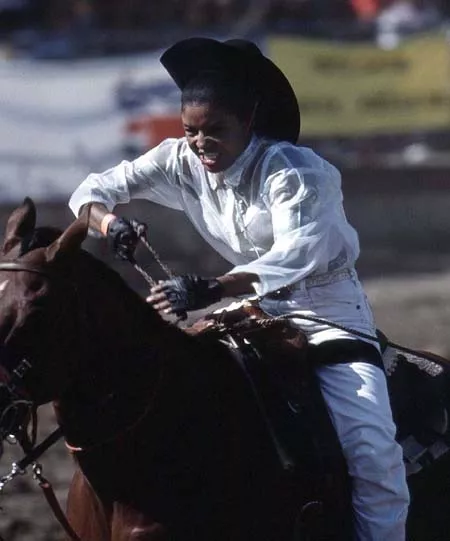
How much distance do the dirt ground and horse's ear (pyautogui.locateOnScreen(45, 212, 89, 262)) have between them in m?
3.27

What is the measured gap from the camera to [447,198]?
59.3 feet

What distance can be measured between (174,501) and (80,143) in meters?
11.2

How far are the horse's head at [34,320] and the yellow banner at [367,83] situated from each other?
41.3 feet

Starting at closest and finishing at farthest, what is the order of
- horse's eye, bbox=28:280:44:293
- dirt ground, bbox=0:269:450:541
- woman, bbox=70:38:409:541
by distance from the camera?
1. horse's eye, bbox=28:280:44:293
2. woman, bbox=70:38:409:541
3. dirt ground, bbox=0:269:450:541

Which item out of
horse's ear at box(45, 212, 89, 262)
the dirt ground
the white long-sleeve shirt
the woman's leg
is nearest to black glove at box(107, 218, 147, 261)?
the white long-sleeve shirt

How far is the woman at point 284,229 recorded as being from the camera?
17.6 feet

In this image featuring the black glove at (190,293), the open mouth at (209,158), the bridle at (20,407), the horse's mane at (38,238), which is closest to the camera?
the bridle at (20,407)

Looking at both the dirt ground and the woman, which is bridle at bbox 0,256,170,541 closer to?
the woman

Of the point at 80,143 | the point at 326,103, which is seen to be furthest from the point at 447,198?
the point at 80,143

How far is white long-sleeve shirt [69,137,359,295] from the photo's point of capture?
211 inches

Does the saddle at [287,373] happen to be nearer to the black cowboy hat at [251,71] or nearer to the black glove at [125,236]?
the black glove at [125,236]

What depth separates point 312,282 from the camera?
220 inches

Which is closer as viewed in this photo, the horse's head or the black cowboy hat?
the horse's head

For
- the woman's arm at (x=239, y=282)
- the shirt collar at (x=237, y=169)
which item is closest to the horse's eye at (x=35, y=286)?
the woman's arm at (x=239, y=282)
